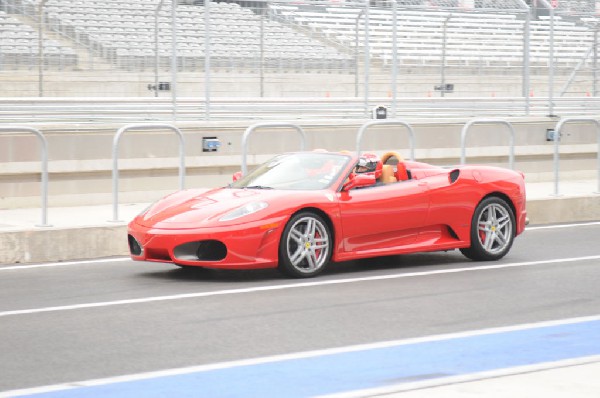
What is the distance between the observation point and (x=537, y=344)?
783 centimetres

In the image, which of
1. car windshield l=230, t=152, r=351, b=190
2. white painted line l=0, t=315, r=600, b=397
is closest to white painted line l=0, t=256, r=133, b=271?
car windshield l=230, t=152, r=351, b=190

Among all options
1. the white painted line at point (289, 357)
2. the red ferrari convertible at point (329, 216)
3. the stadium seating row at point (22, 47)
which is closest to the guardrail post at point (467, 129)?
the red ferrari convertible at point (329, 216)

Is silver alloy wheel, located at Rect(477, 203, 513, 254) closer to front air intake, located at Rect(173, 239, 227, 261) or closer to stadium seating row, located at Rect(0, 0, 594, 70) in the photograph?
front air intake, located at Rect(173, 239, 227, 261)

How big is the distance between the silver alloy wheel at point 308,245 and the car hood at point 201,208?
295 mm

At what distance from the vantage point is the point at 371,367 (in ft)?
23.2

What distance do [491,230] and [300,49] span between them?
21.4 ft

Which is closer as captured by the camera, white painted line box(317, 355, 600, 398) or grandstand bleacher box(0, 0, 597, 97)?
white painted line box(317, 355, 600, 398)

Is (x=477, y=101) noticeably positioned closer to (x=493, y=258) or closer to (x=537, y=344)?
(x=493, y=258)

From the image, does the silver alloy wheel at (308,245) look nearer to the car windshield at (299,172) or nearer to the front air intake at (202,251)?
the car windshield at (299,172)

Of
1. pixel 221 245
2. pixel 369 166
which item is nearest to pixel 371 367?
pixel 221 245

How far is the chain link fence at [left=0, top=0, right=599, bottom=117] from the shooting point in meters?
15.7

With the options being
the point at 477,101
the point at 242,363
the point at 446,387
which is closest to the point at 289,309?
the point at 242,363

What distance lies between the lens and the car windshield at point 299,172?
451 inches

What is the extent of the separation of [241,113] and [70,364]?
35.9 ft
